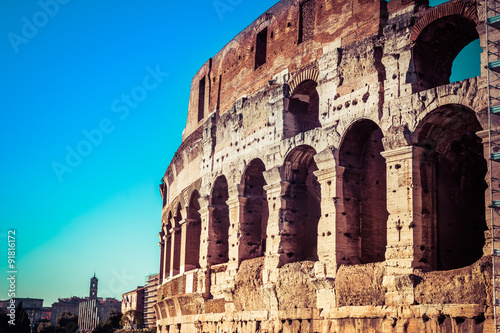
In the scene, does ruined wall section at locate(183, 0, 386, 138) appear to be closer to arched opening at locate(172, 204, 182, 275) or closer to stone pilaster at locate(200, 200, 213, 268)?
stone pilaster at locate(200, 200, 213, 268)

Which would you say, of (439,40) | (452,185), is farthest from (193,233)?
(439,40)

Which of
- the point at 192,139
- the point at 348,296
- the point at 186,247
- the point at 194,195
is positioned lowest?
the point at 348,296

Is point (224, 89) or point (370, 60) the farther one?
point (224, 89)

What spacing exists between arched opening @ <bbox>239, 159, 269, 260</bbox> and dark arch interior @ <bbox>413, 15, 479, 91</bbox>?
16.9ft

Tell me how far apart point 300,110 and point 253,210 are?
280 cm

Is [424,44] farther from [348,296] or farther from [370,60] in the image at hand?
[348,296]

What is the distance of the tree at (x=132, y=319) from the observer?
160 feet

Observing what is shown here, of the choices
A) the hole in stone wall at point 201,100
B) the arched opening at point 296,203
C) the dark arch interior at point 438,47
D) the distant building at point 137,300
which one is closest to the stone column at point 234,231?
the arched opening at point 296,203

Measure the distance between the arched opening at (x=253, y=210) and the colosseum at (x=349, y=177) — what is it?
3cm

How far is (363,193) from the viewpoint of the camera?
13367mm

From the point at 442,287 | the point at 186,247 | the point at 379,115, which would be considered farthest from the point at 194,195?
the point at 442,287

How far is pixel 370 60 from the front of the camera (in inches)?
495

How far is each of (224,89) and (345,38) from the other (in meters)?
5.26

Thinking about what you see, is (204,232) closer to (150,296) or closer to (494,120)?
(494,120)
